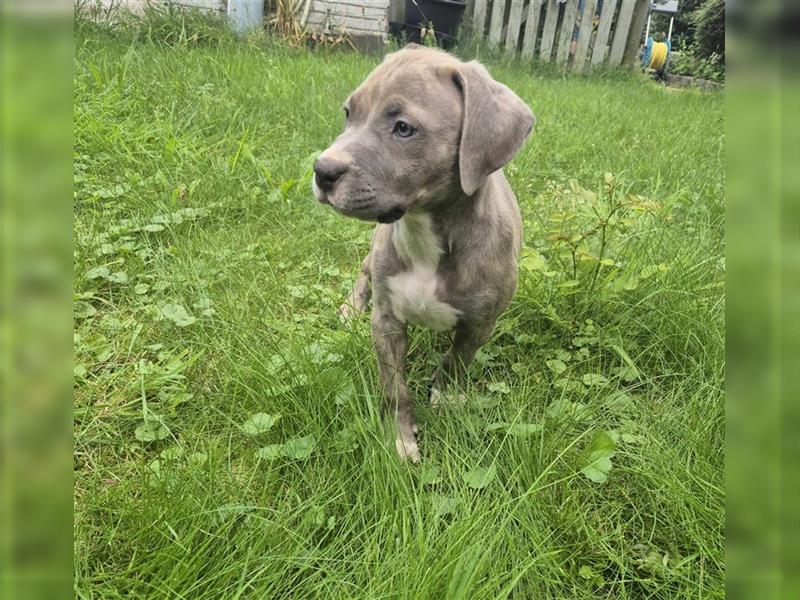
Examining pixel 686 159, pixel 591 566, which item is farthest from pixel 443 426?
pixel 686 159

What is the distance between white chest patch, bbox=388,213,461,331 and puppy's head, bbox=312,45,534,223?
0.18m

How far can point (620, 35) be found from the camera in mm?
11047

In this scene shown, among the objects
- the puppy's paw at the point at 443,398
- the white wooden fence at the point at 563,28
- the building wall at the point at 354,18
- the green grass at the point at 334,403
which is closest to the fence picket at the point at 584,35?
the white wooden fence at the point at 563,28

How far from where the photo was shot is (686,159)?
600 cm

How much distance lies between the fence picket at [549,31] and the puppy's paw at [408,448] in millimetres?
9849

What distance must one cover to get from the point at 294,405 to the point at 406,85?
1.39 m

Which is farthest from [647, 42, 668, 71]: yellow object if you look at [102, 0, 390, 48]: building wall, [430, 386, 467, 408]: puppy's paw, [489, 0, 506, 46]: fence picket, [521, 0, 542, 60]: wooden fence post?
[430, 386, 467, 408]: puppy's paw

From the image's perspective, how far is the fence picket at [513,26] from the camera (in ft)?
35.1

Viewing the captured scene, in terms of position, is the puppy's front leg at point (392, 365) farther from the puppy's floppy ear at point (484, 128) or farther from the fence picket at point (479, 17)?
the fence picket at point (479, 17)

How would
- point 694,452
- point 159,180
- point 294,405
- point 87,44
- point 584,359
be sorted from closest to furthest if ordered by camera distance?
1. point 694,452
2. point 294,405
3. point 584,359
4. point 159,180
5. point 87,44

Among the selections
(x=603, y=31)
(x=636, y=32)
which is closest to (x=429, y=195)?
(x=603, y=31)

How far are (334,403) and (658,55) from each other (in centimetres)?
1196

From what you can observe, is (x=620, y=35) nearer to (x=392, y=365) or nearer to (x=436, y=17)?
(x=436, y=17)

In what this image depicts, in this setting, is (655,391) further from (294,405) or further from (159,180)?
(159,180)
